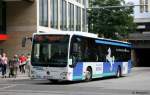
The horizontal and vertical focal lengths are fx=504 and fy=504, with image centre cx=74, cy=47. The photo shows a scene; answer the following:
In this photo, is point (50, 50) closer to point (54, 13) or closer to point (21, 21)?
point (21, 21)

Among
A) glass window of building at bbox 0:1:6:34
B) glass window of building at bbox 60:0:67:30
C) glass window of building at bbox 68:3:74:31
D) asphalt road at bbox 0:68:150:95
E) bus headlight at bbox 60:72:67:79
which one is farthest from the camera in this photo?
glass window of building at bbox 68:3:74:31

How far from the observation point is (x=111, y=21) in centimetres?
7100

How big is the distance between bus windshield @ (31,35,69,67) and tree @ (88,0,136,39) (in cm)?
4415

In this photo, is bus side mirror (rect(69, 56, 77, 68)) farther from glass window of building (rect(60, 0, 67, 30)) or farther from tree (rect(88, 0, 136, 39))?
tree (rect(88, 0, 136, 39))

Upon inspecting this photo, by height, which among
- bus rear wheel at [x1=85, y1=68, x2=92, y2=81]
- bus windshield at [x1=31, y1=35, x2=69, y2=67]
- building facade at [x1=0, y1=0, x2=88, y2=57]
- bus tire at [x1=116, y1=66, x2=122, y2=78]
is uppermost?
building facade at [x1=0, y1=0, x2=88, y2=57]

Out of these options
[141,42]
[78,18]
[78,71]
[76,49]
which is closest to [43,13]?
[78,18]

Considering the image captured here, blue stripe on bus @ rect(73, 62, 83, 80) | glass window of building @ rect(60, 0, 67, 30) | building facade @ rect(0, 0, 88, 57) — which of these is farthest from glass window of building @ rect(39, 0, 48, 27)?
blue stripe on bus @ rect(73, 62, 83, 80)

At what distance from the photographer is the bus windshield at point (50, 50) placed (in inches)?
997

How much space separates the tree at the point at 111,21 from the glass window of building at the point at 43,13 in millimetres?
18711

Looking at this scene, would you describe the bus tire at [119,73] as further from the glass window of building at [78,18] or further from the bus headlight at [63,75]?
the glass window of building at [78,18]

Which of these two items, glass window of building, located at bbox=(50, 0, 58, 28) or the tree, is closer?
glass window of building, located at bbox=(50, 0, 58, 28)

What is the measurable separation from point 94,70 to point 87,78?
98 centimetres

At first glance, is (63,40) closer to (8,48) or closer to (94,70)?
(94,70)

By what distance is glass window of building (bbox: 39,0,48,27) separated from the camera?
5044 centimetres
